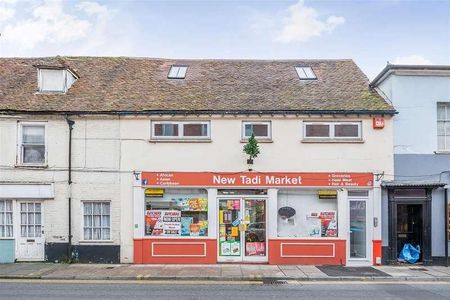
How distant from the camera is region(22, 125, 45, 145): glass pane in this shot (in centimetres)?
1662

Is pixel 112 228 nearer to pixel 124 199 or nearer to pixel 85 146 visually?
pixel 124 199

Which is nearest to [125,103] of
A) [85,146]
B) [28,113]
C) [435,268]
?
[85,146]

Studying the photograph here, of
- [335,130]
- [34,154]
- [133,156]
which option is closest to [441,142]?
[335,130]

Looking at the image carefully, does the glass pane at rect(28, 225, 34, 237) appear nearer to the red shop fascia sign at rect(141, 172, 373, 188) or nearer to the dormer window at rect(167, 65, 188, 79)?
the red shop fascia sign at rect(141, 172, 373, 188)

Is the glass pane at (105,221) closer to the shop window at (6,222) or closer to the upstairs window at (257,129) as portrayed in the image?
the shop window at (6,222)

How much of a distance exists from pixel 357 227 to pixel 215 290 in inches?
264

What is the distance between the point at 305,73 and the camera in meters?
19.3

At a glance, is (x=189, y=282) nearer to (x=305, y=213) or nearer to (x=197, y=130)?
(x=305, y=213)

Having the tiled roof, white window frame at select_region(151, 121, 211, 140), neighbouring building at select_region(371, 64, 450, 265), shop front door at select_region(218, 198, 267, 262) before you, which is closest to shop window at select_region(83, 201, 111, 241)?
white window frame at select_region(151, 121, 211, 140)

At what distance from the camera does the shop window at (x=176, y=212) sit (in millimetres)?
16484

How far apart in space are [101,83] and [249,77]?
610 cm

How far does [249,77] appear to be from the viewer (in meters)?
19.0

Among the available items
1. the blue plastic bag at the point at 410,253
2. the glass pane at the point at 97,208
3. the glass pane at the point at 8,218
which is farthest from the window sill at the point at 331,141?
the glass pane at the point at 8,218

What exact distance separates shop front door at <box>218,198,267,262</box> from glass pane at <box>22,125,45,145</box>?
7.02m
